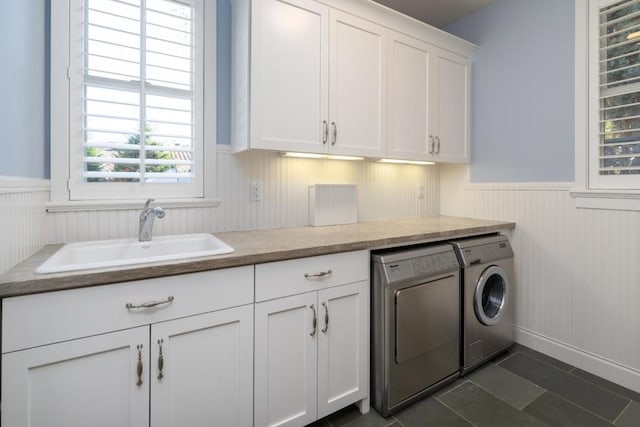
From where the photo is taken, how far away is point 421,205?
2.87 m

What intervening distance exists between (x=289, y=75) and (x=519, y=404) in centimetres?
224

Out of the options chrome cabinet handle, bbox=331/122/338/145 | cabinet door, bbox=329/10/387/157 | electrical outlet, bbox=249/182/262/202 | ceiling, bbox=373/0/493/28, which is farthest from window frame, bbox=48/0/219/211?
ceiling, bbox=373/0/493/28

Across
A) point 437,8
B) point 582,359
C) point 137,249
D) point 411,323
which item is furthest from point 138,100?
point 582,359

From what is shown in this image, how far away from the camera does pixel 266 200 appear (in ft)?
6.72

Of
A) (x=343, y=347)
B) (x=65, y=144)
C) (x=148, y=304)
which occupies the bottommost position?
(x=343, y=347)

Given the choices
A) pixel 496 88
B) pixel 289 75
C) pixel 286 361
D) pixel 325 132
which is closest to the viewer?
pixel 286 361

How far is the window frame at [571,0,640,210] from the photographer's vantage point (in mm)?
1969

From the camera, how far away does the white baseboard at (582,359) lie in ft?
A: 6.12

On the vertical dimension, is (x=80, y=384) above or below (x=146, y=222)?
below

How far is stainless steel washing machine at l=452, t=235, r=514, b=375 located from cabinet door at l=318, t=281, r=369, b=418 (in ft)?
2.45

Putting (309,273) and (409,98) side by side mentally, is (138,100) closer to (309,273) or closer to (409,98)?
(309,273)

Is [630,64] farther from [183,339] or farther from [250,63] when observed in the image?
[183,339]

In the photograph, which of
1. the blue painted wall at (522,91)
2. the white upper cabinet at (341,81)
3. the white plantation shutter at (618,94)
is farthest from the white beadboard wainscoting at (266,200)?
the white plantation shutter at (618,94)

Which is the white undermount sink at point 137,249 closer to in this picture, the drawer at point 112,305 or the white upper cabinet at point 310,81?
the drawer at point 112,305
